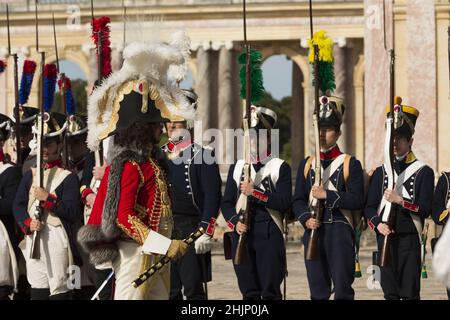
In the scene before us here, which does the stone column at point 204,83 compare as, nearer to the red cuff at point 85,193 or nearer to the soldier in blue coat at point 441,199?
the red cuff at point 85,193

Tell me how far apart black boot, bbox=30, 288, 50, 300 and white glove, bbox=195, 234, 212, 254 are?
4.58ft

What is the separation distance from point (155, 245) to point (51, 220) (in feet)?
12.0

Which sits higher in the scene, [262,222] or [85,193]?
[85,193]

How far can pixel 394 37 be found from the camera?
29.7 meters

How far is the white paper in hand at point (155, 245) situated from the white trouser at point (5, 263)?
4.54 m

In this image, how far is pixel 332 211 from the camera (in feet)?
48.1

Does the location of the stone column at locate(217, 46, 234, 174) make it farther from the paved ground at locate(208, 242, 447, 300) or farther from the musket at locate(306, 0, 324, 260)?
the musket at locate(306, 0, 324, 260)

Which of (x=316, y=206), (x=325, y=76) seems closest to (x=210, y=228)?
(x=316, y=206)

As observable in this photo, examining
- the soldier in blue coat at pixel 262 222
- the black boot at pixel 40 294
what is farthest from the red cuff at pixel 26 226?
the soldier in blue coat at pixel 262 222

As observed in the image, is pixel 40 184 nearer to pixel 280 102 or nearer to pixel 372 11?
pixel 372 11

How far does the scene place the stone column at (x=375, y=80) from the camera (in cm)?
2736

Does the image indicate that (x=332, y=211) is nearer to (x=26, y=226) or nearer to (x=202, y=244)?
(x=202, y=244)

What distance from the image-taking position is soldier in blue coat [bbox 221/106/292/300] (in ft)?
48.7

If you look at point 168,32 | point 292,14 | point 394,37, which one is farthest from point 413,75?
point 292,14
